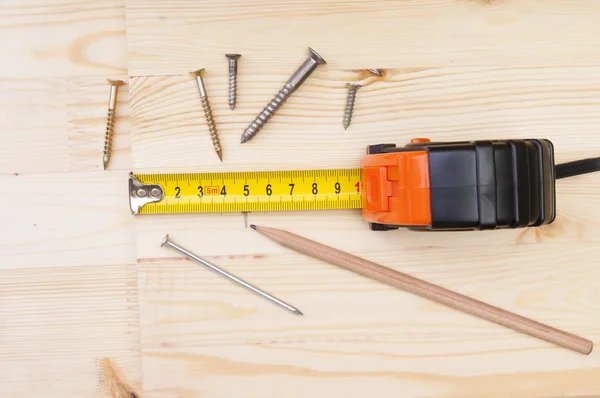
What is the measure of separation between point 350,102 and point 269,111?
0.15 metres

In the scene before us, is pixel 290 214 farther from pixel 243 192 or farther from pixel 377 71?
pixel 377 71

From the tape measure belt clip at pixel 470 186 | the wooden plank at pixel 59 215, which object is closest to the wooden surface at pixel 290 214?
the wooden plank at pixel 59 215

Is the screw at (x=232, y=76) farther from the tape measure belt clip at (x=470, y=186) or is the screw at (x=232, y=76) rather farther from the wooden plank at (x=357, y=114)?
the tape measure belt clip at (x=470, y=186)

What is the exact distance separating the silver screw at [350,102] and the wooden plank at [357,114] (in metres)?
0.01

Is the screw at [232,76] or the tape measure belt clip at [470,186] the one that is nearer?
the tape measure belt clip at [470,186]

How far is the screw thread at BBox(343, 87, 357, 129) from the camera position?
91 cm

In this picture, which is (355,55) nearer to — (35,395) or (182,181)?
(182,181)

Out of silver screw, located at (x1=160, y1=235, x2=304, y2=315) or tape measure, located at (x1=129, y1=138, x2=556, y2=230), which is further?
silver screw, located at (x1=160, y1=235, x2=304, y2=315)

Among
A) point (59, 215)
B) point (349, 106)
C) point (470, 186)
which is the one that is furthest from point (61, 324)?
point (470, 186)

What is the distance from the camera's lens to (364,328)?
3.03 feet

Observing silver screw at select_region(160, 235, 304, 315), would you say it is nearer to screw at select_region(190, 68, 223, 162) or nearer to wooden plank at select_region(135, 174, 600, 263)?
wooden plank at select_region(135, 174, 600, 263)

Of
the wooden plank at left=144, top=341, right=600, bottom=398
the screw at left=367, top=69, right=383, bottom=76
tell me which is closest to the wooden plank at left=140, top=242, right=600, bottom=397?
the wooden plank at left=144, top=341, right=600, bottom=398

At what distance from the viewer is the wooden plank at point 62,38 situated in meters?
0.94

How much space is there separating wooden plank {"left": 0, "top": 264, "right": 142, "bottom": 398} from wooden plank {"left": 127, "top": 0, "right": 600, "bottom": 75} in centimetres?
42
